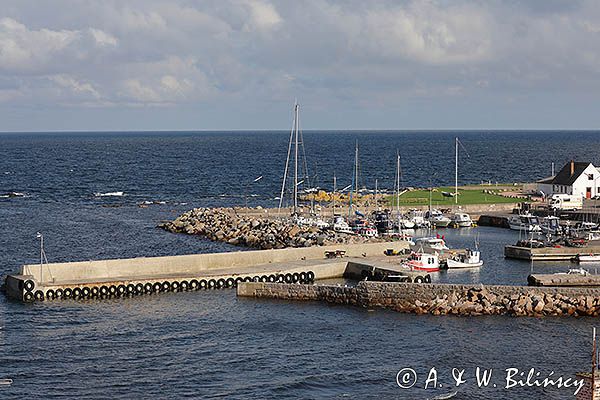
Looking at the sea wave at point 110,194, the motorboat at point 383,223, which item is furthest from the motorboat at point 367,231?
the sea wave at point 110,194

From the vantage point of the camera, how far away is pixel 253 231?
8550cm

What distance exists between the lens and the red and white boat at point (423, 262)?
223 feet

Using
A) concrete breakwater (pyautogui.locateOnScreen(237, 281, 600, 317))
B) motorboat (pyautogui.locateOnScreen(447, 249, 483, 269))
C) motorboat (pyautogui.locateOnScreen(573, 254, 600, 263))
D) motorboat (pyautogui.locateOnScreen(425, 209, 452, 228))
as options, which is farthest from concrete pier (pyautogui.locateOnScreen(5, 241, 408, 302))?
motorboat (pyautogui.locateOnScreen(425, 209, 452, 228))

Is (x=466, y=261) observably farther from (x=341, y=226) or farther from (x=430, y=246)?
(x=341, y=226)

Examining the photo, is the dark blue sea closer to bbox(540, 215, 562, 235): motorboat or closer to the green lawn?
bbox(540, 215, 562, 235): motorboat

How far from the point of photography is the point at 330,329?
51594 mm

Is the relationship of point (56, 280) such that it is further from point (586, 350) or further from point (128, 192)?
point (128, 192)

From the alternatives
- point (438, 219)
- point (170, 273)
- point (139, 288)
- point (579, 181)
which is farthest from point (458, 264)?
point (579, 181)

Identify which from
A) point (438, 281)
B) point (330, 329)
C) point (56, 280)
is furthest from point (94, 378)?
point (438, 281)

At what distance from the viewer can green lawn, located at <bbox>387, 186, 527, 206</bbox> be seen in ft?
347

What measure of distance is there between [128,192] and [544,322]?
3733 inches

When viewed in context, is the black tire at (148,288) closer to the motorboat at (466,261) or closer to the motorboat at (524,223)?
the motorboat at (466,261)

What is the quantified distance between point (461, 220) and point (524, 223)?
633 centimetres

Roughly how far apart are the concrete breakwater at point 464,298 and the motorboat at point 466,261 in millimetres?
14128
